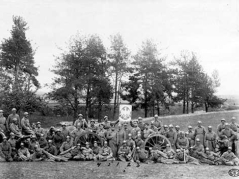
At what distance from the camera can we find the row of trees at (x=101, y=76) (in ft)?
98.9

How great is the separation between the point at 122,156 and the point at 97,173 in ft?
8.90

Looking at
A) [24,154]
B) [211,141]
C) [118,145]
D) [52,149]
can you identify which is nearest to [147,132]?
[118,145]

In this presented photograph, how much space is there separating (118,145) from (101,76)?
58.0 feet

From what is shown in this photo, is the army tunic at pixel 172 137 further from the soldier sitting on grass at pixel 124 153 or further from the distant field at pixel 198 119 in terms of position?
the distant field at pixel 198 119

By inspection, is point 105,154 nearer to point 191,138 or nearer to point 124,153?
point 124,153

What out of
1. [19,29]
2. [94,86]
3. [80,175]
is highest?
[19,29]

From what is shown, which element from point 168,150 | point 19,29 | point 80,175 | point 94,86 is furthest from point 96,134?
point 19,29

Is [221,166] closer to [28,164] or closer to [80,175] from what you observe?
[80,175]

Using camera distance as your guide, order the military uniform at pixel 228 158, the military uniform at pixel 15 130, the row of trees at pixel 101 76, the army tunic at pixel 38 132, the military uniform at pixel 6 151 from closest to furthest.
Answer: the military uniform at pixel 228 158 → the military uniform at pixel 6 151 → the military uniform at pixel 15 130 → the army tunic at pixel 38 132 → the row of trees at pixel 101 76

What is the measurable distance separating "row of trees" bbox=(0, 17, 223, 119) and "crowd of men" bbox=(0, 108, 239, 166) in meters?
15.6

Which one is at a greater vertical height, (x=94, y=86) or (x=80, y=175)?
(x=94, y=86)

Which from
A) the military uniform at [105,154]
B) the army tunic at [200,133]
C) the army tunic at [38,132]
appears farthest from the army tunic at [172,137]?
the army tunic at [38,132]

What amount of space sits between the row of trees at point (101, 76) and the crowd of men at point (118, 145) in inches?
612

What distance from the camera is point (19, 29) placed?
32.8 meters
